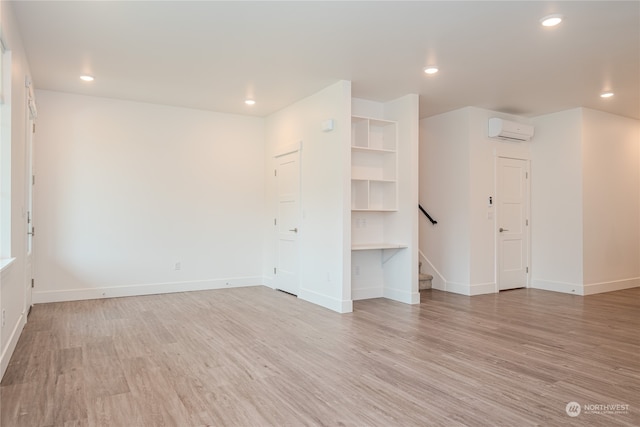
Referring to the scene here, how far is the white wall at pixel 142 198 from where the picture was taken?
5.38m

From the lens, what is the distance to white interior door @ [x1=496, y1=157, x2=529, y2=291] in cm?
633

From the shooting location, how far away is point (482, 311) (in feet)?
16.2

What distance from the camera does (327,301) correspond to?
5.07 metres

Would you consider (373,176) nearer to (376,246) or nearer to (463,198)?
(376,246)

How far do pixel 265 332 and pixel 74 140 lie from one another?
145 inches

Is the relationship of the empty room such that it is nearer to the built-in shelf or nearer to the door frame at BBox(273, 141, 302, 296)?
the door frame at BBox(273, 141, 302, 296)

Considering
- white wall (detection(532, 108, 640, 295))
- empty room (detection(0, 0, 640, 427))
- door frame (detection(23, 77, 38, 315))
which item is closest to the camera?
empty room (detection(0, 0, 640, 427))

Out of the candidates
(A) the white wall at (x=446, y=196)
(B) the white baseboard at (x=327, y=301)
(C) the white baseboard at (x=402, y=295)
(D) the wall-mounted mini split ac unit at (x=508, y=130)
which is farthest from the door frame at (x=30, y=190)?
(D) the wall-mounted mini split ac unit at (x=508, y=130)

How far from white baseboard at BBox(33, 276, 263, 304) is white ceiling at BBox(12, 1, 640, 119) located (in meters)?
2.55

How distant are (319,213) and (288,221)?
910mm

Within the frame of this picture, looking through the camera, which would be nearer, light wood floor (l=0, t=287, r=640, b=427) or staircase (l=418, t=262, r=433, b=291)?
light wood floor (l=0, t=287, r=640, b=427)

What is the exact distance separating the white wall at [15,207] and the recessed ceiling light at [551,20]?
391 cm

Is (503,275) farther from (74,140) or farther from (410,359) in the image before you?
(74,140)

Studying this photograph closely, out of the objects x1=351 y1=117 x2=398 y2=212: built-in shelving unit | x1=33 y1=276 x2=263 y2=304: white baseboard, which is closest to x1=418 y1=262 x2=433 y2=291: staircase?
x1=351 y1=117 x2=398 y2=212: built-in shelving unit
